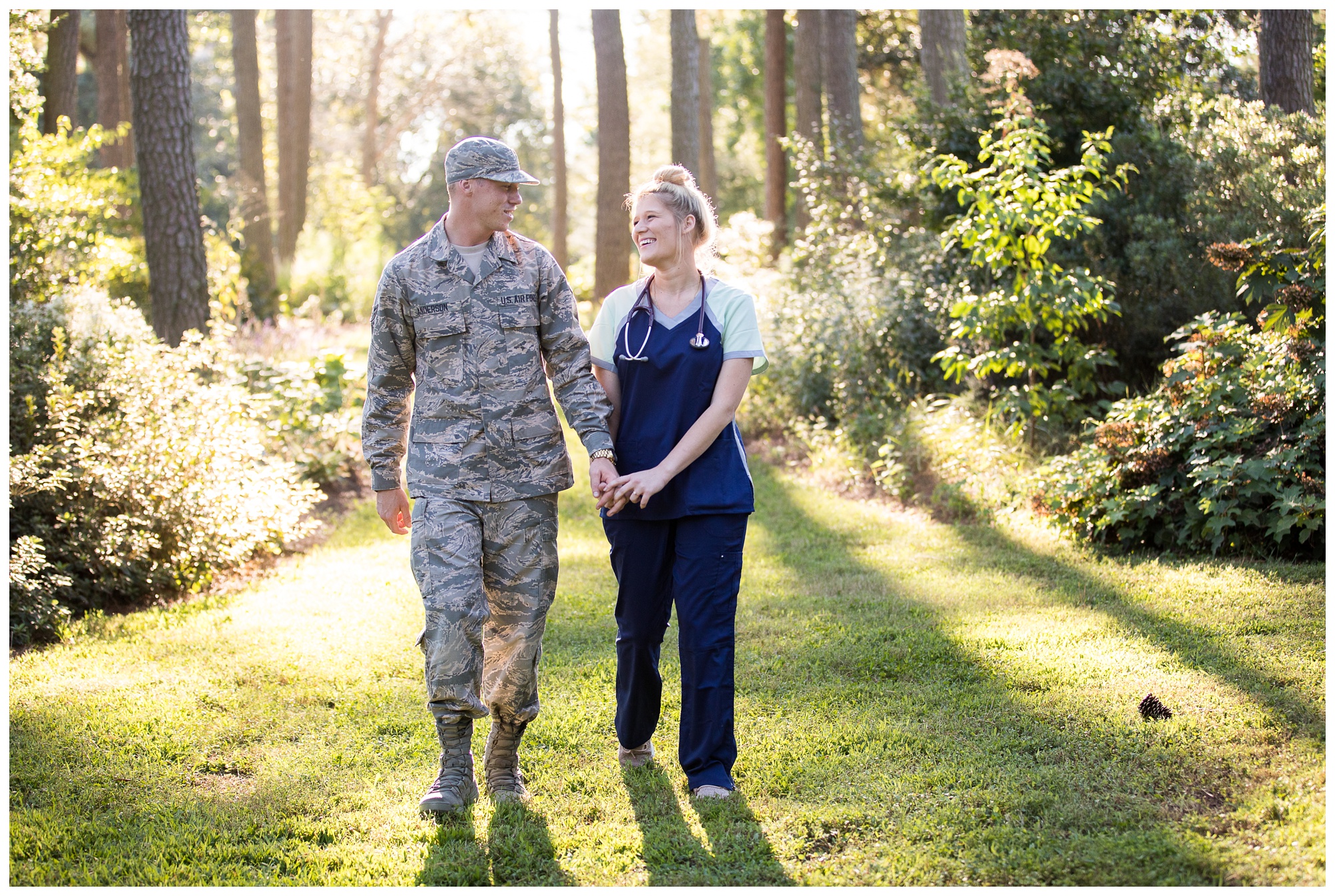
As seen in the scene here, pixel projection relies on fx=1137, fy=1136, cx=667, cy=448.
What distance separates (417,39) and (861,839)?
38397mm

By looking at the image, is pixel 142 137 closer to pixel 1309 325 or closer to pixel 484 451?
pixel 484 451

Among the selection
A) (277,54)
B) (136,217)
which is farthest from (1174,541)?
(277,54)

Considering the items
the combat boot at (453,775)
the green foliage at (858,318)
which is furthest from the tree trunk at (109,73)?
the combat boot at (453,775)

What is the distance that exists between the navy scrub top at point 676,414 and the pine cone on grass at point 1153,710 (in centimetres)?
168

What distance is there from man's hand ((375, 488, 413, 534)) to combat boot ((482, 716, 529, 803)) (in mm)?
715

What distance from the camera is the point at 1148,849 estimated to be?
310 centimetres

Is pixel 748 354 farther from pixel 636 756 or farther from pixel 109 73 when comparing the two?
pixel 109 73

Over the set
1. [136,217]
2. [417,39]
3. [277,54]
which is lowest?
[136,217]

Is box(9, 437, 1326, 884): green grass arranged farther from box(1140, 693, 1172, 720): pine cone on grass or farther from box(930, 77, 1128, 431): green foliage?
box(930, 77, 1128, 431): green foliage

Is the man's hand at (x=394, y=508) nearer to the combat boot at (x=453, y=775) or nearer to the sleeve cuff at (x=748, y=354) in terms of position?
the combat boot at (x=453, y=775)

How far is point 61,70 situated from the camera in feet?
45.3

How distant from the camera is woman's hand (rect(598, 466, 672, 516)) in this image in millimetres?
3555

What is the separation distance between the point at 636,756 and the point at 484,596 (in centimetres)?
86

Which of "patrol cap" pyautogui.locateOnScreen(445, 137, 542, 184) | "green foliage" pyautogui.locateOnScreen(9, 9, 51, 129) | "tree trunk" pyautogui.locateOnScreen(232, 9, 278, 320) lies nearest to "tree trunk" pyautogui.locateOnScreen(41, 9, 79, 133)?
"green foliage" pyautogui.locateOnScreen(9, 9, 51, 129)
